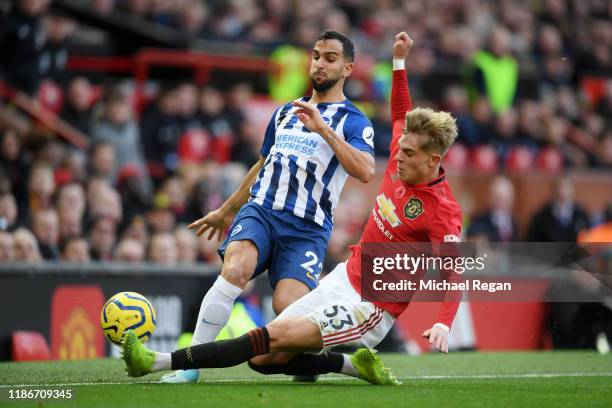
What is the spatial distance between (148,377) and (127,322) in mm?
433

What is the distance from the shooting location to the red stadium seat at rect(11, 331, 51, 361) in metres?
10.0

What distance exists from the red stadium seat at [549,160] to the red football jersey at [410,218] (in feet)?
37.8

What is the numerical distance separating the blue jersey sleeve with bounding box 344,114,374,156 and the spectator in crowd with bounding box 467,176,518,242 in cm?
785

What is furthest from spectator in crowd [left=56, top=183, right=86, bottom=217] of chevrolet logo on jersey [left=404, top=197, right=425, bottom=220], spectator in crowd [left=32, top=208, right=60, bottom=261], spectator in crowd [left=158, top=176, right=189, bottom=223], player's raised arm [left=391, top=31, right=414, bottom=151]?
chevrolet logo on jersey [left=404, top=197, right=425, bottom=220]

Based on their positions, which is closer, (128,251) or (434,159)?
(434,159)

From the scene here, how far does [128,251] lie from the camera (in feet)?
37.3

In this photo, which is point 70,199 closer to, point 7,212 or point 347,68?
point 7,212

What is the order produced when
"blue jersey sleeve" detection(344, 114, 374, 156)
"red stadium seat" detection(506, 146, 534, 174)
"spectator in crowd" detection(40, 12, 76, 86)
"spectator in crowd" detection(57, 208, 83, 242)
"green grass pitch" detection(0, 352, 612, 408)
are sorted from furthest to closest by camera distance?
"red stadium seat" detection(506, 146, 534, 174) < "spectator in crowd" detection(40, 12, 76, 86) < "spectator in crowd" detection(57, 208, 83, 242) < "blue jersey sleeve" detection(344, 114, 374, 156) < "green grass pitch" detection(0, 352, 612, 408)

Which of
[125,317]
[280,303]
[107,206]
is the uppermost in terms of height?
[107,206]

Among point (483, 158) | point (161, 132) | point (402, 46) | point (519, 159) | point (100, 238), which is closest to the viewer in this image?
point (402, 46)

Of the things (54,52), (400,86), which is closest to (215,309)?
(400,86)

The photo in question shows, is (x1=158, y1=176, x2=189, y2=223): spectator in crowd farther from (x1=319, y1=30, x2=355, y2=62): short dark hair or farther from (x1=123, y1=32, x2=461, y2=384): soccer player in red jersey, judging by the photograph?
(x1=123, y1=32, x2=461, y2=384): soccer player in red jersey

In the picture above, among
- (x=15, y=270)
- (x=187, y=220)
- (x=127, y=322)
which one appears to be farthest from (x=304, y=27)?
(x=127, y=322)

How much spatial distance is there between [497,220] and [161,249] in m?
5.71
